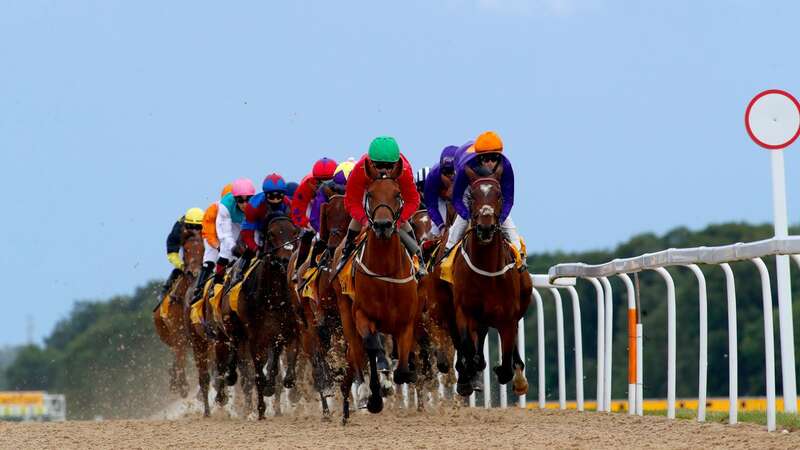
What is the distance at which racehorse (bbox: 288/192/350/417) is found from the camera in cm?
1406

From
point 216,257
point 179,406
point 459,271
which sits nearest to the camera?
point 459,271

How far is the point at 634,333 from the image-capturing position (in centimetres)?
1234

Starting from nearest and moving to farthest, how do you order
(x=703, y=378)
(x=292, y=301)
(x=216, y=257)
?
(x=703, y=378) < (x=292, y=301) < (x=216, y=257)

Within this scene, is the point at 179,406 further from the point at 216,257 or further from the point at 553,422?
the point at 553,422

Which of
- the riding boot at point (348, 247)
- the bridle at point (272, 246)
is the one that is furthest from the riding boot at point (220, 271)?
the riding boot at point (348, 247)

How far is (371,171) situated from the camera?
12297mm

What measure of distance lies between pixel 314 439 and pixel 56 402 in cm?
3971

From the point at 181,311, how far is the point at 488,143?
9032 millimetres

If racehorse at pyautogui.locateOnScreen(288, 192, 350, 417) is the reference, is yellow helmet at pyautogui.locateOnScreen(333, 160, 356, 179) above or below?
above

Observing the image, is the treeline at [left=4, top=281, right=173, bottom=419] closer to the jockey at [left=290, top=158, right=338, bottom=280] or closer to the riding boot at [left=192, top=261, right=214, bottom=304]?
the riding boot at [left=192, top=261, right=214, bottom=304]

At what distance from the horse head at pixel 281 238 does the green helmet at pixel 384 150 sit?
A: 363cm

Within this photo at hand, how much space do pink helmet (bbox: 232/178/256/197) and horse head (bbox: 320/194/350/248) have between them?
3.32 metres

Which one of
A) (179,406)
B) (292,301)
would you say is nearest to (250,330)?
(292,301)

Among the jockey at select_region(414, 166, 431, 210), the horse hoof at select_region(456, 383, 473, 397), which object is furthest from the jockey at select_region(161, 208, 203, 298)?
the horse hoof at select_region(456, 383, 473, 397)
